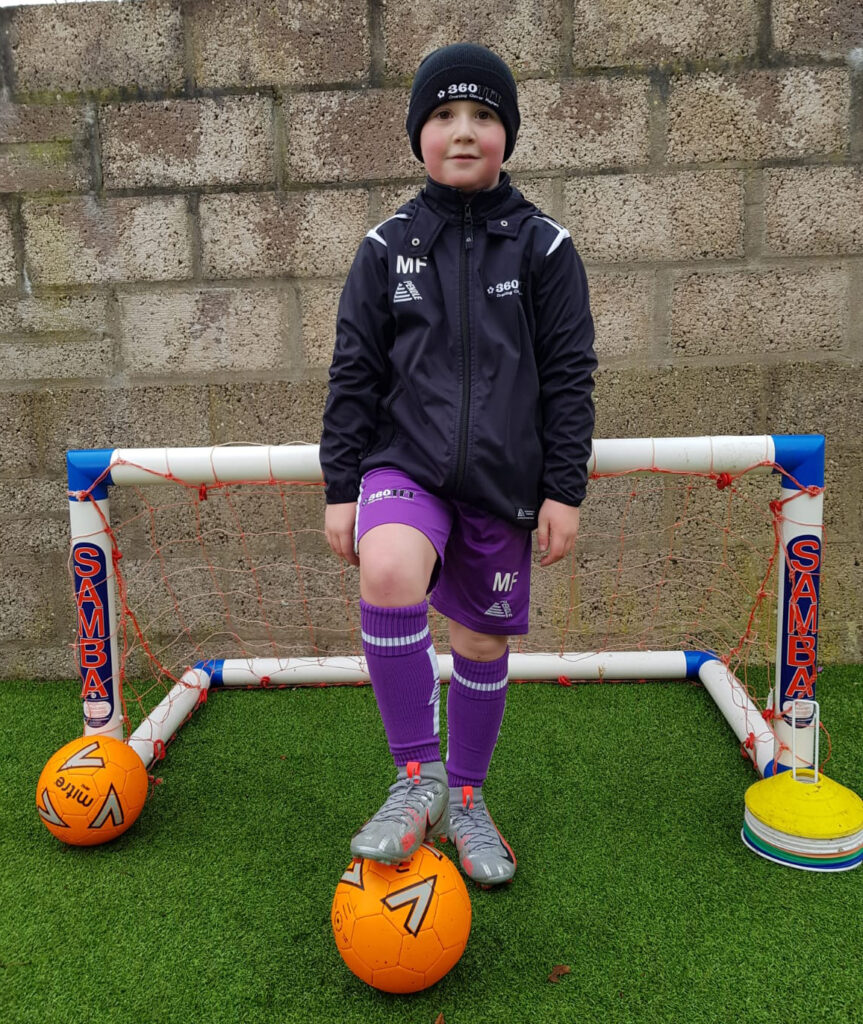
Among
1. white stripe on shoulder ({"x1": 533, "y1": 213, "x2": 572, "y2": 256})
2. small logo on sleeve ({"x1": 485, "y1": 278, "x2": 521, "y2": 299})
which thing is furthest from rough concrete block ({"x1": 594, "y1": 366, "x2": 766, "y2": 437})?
small logo on sleeve ({"x1": 485, "y1": 278, "x2": 521, "y2": 299})

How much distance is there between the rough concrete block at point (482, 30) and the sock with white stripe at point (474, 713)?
2016 millimetres

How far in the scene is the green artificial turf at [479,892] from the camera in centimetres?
163

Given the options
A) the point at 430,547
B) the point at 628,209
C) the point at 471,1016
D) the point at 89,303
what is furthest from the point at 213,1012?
the point at 628,209

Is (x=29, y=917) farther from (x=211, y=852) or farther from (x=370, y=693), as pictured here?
(x=370, y=693)

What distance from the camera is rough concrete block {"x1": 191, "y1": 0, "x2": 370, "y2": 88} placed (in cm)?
288

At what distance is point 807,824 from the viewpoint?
2020mm

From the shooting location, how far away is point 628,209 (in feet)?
9.70

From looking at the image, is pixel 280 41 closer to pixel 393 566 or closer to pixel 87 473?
pixel 87 473

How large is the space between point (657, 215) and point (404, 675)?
78.6 inches

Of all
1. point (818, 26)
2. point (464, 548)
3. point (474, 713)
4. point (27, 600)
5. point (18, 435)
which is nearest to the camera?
point (464, 548)

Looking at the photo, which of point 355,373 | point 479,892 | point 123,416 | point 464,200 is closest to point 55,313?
point 123,416

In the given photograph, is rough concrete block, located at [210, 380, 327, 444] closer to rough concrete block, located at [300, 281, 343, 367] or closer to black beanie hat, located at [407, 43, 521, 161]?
rough concrete block, located at [300, 281, 343, 367]

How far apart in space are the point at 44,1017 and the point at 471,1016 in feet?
2.61

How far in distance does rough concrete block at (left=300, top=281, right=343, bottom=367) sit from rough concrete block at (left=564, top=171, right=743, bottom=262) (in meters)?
0.86
